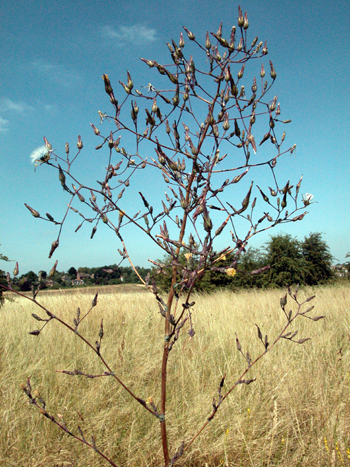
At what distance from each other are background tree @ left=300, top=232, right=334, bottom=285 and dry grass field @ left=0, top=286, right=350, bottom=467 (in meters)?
9.47

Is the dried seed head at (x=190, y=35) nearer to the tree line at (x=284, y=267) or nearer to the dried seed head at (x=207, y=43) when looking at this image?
the dried seed head at (x=207, y=43)

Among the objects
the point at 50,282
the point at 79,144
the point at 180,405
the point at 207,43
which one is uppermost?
the point at 207,43

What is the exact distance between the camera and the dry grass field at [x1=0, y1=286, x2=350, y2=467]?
197 cm

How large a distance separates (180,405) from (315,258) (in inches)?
482

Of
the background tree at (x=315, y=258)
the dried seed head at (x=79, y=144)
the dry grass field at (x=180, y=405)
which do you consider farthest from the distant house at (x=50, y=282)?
the background tree at (x=315, y=258)

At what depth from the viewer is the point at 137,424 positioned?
225cm

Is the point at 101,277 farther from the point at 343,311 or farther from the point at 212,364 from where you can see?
the point at 343,311

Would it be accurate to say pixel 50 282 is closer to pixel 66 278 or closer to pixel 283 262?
pixel 66 278

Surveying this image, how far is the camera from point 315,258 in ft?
43.4

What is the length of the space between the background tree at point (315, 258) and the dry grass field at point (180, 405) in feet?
31.1

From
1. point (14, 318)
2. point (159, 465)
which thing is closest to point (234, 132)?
point (159, 465)

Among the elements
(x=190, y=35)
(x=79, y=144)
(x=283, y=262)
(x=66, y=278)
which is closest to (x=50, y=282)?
(x=66, y=278)

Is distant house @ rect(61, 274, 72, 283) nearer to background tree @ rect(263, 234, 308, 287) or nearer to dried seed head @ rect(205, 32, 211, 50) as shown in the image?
dried seed head @ rect(205, 32, 211, 50)

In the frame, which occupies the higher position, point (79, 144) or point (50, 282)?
point (79, 144)
